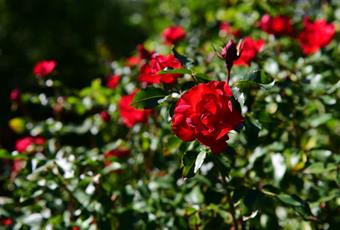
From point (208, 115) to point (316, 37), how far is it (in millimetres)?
1224

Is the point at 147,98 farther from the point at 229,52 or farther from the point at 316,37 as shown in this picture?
the point at 316,37

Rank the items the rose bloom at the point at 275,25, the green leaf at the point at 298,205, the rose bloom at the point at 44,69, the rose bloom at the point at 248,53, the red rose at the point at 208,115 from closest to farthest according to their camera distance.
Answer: the red rose at the point at 208,115
the green leaf at the point at 298,205
the rose bloom at the point at 248,53
the rose bloom at the point at 275,25
the rose bloom at the point at 44,69

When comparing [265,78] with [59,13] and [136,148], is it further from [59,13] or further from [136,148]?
[59,13]

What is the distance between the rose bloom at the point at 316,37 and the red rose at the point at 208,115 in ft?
3.79

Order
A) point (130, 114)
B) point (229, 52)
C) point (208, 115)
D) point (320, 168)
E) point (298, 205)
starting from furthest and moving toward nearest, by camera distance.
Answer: point (130, 114), point (320, 168), point (298, 205), point (229, 52), point (208, 115)

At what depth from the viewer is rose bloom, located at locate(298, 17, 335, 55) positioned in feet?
6.52

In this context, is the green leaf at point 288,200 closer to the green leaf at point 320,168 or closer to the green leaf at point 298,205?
the green leaf at point 298,205

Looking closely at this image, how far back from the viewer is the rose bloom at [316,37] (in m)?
1.99

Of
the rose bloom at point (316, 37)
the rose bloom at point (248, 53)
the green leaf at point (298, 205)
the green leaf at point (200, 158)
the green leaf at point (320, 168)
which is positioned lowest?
the green leaf at point (320, 168)

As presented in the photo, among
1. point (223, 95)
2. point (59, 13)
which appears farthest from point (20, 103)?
point (59, 13)

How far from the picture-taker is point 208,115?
99cm

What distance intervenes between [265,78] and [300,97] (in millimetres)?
603

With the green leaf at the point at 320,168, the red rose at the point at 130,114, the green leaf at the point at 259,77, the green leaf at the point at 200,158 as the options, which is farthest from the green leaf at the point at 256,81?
the red rose at the point at 130,114

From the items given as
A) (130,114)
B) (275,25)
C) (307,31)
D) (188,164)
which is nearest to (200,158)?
(188,164)
